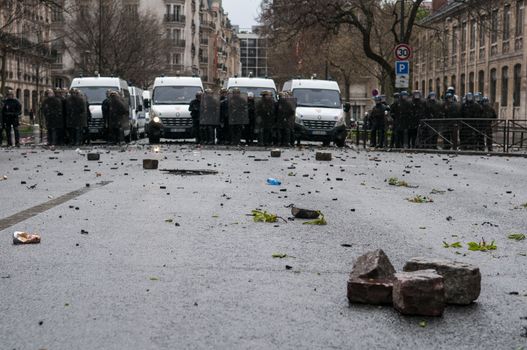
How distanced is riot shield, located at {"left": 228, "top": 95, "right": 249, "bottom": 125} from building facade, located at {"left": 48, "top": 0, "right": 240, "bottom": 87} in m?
67.3

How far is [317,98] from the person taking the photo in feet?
103

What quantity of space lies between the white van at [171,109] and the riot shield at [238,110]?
9.06 feet

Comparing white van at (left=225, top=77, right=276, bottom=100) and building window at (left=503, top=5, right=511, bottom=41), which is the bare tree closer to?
building window at (left=503, top=5, right=511, bottom=41)

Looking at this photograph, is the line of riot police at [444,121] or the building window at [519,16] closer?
the line of riot police at [444,121]

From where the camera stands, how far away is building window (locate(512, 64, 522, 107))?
1927 inches

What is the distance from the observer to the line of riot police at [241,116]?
95.2 feet

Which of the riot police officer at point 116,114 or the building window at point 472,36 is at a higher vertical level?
the building window at point 472,36

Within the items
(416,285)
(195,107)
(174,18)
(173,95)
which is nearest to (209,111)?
(195,107)

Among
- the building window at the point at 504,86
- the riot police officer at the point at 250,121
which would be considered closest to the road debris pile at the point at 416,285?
the riot police officer at the point at 250,121

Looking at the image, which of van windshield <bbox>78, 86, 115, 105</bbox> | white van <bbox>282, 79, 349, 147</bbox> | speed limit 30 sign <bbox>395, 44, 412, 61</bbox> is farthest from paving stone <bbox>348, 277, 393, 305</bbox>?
van windshield <bbox>78, 86, 115, 105</bbox>

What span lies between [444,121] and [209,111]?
7.54 meters

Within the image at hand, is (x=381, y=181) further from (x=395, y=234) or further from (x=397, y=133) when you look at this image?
(x=397, y=133)

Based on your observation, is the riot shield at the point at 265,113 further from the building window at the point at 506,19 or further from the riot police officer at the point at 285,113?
the building window at the point at 506,19

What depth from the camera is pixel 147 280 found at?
5.99m
